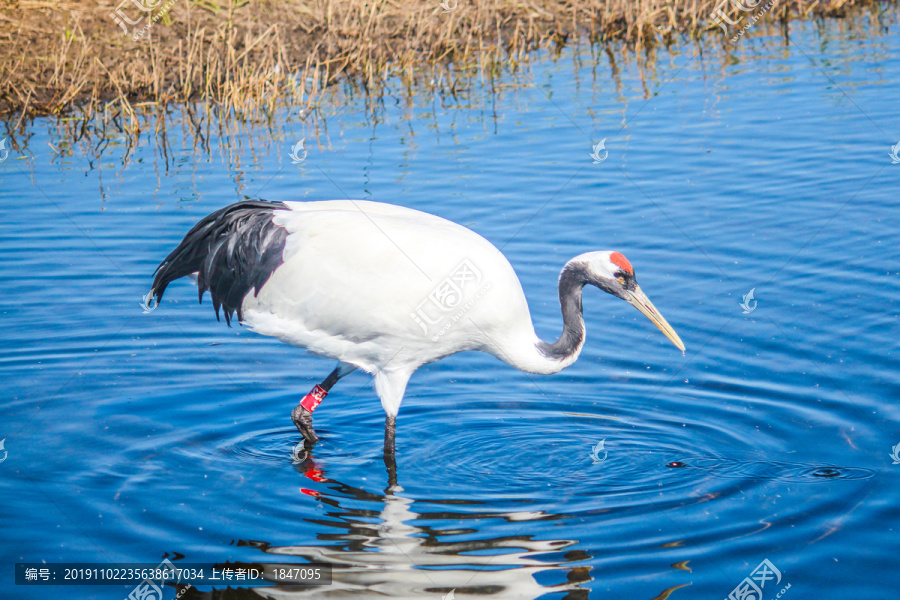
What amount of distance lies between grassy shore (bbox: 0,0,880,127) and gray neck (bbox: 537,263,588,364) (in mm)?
6835

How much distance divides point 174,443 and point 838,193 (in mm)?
6056

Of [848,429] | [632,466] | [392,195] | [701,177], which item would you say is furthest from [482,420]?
[701,177]

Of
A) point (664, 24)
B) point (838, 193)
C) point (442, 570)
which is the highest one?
point (664, 24)

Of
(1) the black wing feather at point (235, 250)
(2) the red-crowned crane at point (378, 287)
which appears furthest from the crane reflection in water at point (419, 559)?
(1) the black wing feather at point (235, 250)

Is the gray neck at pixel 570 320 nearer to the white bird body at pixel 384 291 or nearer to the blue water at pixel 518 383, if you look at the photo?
the white bird body at pixel 384 291

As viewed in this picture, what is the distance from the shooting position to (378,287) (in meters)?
5.58

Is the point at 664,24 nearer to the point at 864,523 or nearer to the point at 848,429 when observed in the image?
the point at 848,429

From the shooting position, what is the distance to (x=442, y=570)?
4570mm

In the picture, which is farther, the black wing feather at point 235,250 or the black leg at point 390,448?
the black wing feather at point 235,250

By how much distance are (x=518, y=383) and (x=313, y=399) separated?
136 centimetres

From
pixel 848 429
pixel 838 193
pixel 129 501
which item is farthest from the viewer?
pixel 838 193

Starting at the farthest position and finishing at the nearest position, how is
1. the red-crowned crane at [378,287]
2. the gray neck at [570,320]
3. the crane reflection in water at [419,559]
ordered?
the gray neck at [570,320] < the red-crowned crane at [378,287] < the crane reflection in water at [419,559]

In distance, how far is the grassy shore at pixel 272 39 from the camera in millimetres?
12258

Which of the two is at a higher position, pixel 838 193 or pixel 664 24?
pixel 664 24
